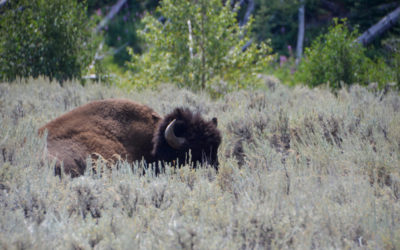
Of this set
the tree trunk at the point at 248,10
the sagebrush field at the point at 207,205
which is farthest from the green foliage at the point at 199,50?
the tree trunk at the point at 248,10

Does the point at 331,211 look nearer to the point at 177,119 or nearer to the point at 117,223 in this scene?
the point at 117,223

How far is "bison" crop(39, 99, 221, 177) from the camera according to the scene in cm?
443

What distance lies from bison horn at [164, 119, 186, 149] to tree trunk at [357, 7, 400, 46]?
44.1 feet

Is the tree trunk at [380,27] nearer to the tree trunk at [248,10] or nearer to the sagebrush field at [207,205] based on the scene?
the tree trunk at [248,10]

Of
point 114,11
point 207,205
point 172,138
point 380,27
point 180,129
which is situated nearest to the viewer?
point 207,205

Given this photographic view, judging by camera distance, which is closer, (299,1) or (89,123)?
(89,123)

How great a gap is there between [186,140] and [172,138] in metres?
0.19

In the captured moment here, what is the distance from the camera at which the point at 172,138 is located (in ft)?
14.8

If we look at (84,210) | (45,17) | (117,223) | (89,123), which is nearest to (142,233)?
(117,223)

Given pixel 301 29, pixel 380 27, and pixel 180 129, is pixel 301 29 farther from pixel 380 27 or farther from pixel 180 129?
pixel 180 129

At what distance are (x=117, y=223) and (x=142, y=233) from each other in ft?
0.64

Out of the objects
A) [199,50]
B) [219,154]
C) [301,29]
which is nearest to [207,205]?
[219,154]

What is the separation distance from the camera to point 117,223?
2.62 meters

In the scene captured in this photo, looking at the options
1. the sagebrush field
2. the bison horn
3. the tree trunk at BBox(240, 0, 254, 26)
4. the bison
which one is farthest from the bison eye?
the tree trunk at BBox(240, 0, 254, 26)
